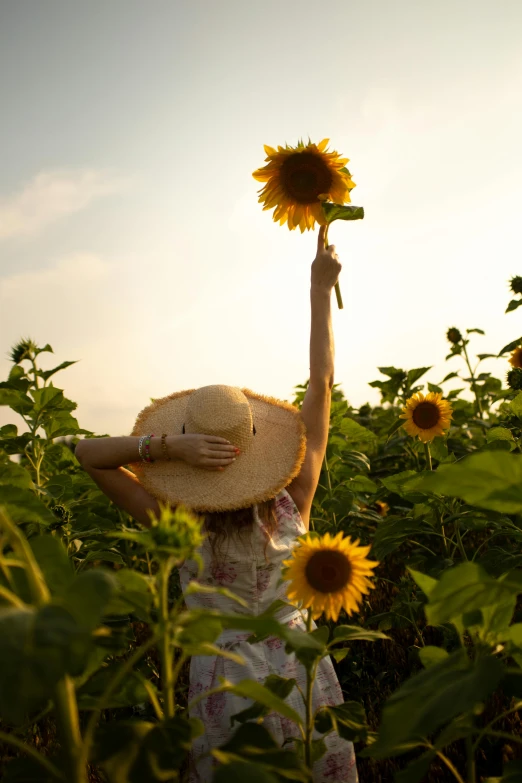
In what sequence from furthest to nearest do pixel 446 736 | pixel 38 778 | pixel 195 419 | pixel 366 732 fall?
pixel 195 419 < pixel 366 732 < pixel 446 736 < pixel 38 778

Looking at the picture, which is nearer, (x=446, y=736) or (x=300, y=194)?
(x=446, y=736)

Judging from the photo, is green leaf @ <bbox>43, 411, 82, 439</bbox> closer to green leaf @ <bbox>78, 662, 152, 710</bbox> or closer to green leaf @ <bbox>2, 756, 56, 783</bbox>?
green leaf @ <bbox>78, 662, 152, 710</bbox>

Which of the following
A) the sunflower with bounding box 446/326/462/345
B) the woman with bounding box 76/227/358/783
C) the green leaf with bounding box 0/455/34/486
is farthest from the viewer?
the sunflower with bounding box 446/326/462/345

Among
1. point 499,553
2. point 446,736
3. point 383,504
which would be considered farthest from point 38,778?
point 383,504

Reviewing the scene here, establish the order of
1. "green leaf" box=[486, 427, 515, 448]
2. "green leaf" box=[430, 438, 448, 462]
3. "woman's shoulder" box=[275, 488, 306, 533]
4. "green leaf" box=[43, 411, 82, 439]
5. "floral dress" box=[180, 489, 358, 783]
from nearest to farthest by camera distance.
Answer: "floral dress" box=[180, 489, 358, 783] < "woman's shoulder" box=[275, 488, 306, 533] < "green leaf" box=[486, 427, 515, 448] < "green leaf" box=[430, 438, 448, 462] < "green leaf" box=[43, 411, 82, 439]

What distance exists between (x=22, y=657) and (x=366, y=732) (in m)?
0.87

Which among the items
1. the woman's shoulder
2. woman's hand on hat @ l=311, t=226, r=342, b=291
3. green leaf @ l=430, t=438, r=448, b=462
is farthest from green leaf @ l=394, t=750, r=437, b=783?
green leaf @ l=430, t=438, r=448, b=462

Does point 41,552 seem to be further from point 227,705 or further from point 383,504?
point 383,504

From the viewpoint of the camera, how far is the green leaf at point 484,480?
1146 mm

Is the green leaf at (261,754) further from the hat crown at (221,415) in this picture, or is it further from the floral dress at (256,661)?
the hat crown at (221,415)

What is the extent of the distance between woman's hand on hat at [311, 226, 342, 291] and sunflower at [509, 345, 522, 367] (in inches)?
73.5

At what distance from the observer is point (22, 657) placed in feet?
2.54

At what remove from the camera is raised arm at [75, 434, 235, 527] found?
211cm

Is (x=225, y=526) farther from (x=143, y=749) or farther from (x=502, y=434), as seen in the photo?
(x=502, y=434)
